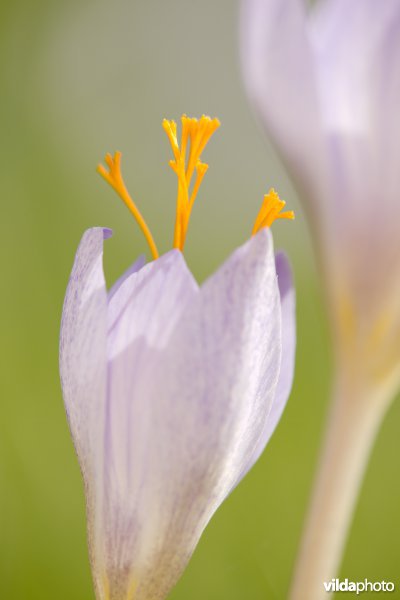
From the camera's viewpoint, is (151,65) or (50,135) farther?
(151,65)

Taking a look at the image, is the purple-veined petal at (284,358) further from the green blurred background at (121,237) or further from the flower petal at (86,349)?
the green blurred background at (121,237)

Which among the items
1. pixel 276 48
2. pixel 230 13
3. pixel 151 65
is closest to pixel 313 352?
pixel 151 65

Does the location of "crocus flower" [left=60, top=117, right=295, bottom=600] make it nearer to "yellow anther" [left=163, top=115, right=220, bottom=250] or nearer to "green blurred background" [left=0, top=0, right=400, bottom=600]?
"yellow anther" [left=163, top=115, right=220, bottom=250]

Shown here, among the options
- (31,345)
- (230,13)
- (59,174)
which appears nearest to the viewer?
(31,345)

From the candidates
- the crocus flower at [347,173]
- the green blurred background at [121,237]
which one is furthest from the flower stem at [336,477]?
the green blurred background at [121,237]

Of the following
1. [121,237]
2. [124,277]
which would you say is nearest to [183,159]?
[124,277]

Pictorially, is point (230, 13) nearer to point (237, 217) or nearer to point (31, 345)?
point (237, 217)
